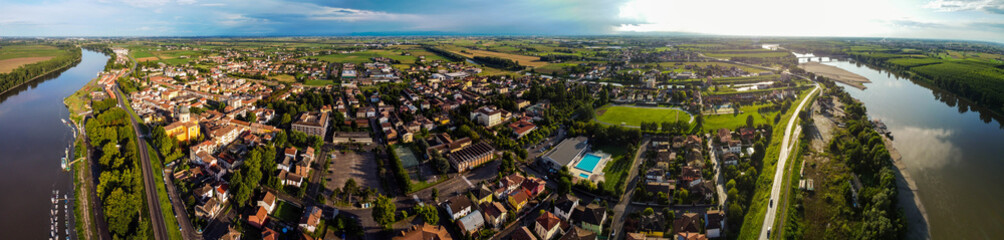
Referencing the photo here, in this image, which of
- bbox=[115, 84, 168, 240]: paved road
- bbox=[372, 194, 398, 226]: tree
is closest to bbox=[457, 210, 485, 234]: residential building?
bbox=[372, 194, 398, 226]: tree

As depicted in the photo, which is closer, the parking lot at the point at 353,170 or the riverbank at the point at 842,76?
the parking lot at the point at 353,170

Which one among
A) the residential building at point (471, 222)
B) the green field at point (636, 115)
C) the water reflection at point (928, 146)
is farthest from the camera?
the green field at point (636, 115)

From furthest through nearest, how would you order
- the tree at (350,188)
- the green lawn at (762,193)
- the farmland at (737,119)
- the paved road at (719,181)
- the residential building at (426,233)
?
the farmland at (737,119), the tree at (350,188), the paved road at (719,181), the green lawn at (762,193), the residential building at (426,233)

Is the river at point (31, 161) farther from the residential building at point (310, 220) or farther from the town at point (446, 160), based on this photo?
the residential building at point (310, 220)

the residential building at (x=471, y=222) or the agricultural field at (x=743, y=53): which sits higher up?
the agricultural field at (x=743, y=53)

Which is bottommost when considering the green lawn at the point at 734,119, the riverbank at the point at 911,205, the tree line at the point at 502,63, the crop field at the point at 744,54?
the riverbank at the point at 911,205

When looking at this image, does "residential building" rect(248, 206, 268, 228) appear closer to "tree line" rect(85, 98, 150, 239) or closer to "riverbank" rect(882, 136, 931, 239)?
"tree line" rect(85, 98, 150, 239)

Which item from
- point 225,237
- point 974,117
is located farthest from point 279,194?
point 974,117

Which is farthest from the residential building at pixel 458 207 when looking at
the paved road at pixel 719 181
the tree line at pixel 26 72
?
the tree line at pixel 26 72
